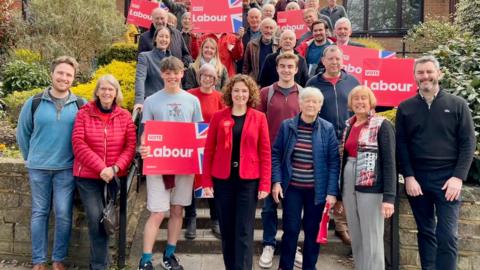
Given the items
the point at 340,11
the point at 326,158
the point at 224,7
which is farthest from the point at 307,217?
the point at 340,11

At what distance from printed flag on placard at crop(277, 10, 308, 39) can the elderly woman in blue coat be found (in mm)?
3903

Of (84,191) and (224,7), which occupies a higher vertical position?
(224,7)

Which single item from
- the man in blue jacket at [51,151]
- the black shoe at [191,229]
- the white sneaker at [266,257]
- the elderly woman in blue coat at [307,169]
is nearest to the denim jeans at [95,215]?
the man in blue jacket at [51,151]

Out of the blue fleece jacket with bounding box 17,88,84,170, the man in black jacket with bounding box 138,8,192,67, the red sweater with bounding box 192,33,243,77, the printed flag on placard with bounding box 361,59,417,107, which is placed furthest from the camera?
the red sweater with bounding box 192,33,243,77

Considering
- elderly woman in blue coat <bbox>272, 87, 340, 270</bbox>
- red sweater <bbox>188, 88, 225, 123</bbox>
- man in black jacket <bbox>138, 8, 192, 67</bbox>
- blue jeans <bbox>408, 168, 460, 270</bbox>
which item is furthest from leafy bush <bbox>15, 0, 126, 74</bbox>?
blue jeans <bbox>408, 168, 460, 270</bbox>

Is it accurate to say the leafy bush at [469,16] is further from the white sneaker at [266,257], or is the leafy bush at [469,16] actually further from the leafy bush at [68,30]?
the leafy bush at [68,30]

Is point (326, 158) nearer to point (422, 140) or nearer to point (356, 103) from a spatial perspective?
point (356, 103)

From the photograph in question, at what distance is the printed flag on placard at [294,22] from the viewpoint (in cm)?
805

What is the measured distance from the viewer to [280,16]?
27.1 ft

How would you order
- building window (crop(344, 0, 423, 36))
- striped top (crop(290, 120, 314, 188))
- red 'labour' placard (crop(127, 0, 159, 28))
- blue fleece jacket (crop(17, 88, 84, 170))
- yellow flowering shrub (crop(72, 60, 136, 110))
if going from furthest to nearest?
building window (crop(344, 0, 423, 36)) < red 'labour' placard (crop(127, 0, 159, 28)) < yellow flowering shrub (crop(72, 60, 136, 110)) < blue fleece jacket (crop(17, 88, 84, 170)) < striped top (crop(290, 120, 314, 188))

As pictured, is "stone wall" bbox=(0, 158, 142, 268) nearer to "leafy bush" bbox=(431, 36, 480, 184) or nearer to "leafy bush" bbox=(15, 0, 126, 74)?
"leafy bush" bbox=(431, 36, 480, 184)

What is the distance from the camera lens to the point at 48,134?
181 inches

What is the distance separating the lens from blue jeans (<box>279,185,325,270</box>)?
4.45 m

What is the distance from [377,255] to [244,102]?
1.80 metres
